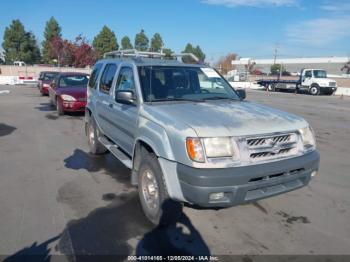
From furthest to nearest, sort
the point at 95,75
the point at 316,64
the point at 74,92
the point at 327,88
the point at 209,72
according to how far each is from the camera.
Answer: the point at 316,64 < the point at 327,88 < the point at 74,92 < the point at 95,75 < the point at 209,72

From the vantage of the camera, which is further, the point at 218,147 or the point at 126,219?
the point at 126,219

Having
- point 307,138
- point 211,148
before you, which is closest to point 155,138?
point 211,148

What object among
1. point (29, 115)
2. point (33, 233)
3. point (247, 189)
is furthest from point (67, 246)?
point (29, 115)

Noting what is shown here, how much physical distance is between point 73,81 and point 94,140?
811 centimetres

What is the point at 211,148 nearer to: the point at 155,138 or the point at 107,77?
the point at 155,138

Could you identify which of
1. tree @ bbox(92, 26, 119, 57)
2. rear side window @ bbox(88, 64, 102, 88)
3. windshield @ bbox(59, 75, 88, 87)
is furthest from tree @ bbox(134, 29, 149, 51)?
rear side window @ bbox(88, 64, 102, 88)

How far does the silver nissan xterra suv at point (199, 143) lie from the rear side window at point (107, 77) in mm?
726

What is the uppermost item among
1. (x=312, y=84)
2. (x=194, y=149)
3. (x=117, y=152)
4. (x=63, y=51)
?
(x=63, y=51)

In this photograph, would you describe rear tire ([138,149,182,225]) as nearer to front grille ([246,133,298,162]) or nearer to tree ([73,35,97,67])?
front grille ([246,133,298,162])

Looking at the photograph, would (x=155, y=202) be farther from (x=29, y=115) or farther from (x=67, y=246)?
(x=29, y=115)

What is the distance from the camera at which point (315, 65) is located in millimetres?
94625

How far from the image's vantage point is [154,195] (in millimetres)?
4223

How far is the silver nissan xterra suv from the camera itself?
11.5 feet

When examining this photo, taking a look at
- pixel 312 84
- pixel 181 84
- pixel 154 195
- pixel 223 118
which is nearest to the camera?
pixel 223 118
